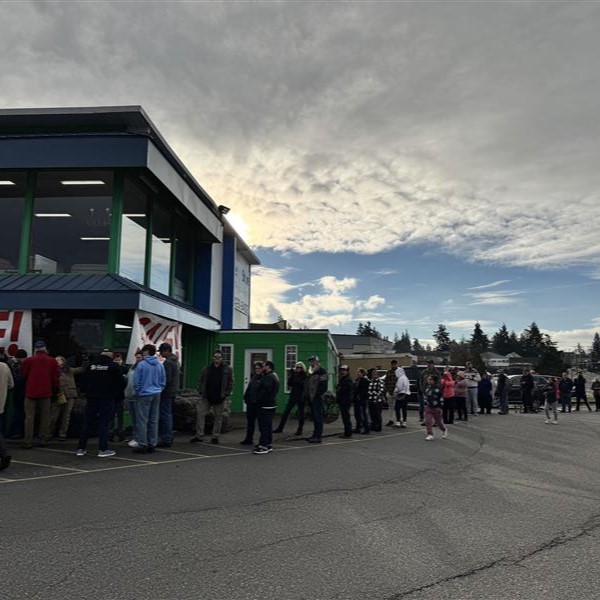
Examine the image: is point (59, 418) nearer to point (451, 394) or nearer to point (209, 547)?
point (209, 547)

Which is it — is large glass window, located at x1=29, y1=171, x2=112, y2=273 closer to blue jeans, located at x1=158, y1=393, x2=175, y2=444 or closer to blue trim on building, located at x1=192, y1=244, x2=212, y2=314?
blue jeans, located at x1=158, y1=393, x2=175, y2=444

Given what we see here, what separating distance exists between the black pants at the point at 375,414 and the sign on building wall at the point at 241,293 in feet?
36.3

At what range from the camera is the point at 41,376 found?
1008 centimetres

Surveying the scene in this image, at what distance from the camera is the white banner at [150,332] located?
12.0 m

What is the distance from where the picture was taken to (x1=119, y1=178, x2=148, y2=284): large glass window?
13.9 meters

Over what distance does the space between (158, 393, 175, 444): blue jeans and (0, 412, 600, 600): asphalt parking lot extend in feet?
2.19

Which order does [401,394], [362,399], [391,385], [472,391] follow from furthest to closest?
[472,391] < [391,385] < [401,394] < [362,399]

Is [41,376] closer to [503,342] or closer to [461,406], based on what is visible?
[461,406]

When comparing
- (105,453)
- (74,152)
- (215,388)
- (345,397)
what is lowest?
(105,453)

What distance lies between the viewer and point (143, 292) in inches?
477

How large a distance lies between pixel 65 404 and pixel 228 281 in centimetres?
1252

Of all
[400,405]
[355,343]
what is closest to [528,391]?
[400,405]

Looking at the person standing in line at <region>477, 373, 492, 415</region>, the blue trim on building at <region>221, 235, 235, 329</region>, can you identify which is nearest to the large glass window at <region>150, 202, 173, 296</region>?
the blue trim on building at <region>221, 235, 235, 329</region>

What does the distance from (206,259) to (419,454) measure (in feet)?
41.1
